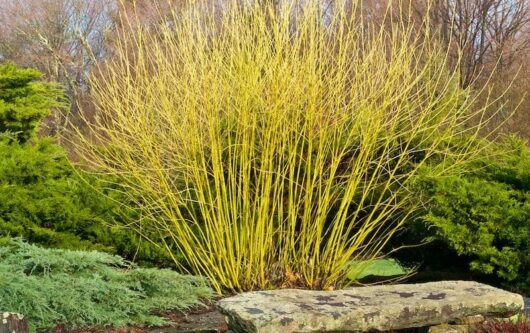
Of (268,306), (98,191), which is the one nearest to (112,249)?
(98,191)

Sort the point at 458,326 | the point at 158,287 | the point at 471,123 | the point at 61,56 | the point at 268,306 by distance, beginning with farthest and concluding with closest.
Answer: the point at 61,56 → the point at 471,123 → the point at 158,287 → the point at 458,326 → the point at 268,306

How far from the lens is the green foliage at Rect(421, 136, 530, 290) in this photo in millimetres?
5770

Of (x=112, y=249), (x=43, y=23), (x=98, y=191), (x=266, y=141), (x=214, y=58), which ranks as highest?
(x=43, y=23)

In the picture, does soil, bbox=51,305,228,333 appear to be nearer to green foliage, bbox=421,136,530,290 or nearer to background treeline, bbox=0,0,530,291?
background treeline, bbox=0,0,530,291

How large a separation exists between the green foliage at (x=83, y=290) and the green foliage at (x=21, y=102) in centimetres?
382

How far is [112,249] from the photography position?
21.8ft

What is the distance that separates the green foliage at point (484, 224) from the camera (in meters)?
5.77

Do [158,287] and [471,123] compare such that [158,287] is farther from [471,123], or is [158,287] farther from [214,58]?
[471,123]

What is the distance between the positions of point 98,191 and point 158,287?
178 cm

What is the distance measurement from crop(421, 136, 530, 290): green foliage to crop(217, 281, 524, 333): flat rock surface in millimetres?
897

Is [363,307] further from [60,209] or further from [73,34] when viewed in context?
[73,34]

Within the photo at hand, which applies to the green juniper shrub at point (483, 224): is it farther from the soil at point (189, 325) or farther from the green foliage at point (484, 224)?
the soil at point (189, 325)

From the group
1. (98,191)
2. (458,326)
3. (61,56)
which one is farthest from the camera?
(61,56)

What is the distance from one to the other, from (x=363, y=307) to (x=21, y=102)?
6259 mm
